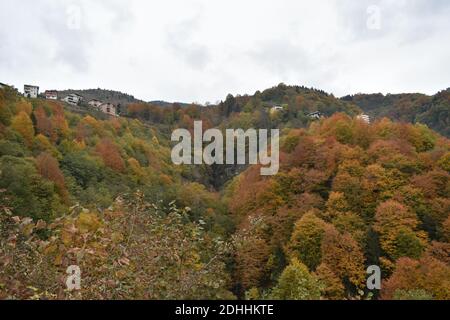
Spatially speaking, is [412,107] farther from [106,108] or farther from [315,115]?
[106,108]

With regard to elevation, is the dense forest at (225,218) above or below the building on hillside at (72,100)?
below

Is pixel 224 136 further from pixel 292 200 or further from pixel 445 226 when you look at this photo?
pixel 445 226

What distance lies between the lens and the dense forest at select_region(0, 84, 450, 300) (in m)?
6.68

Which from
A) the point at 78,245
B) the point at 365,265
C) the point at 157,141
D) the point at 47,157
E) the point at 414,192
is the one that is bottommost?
the point at 365,265

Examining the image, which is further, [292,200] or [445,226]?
[292,200]

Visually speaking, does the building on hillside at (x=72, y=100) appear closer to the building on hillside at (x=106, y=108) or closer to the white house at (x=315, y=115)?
the building on hillside at (x=106, y=108)

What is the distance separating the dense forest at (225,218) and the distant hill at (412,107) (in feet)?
210

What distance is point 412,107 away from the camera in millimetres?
139125

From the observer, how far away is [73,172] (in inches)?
2322

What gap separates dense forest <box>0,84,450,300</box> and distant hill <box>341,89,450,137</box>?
2515 inches

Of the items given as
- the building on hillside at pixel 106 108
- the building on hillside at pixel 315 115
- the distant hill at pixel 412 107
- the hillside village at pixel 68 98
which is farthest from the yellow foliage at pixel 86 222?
the building on hillside at pixel 106 108

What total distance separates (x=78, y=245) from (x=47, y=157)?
4845 centimetres

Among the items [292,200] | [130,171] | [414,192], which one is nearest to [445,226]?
[414,192]

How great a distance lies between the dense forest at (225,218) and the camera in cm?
668
